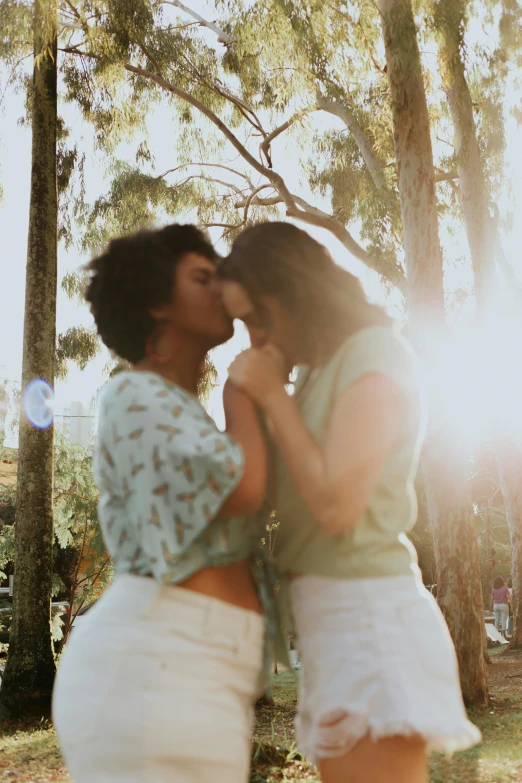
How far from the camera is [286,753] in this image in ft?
18.2

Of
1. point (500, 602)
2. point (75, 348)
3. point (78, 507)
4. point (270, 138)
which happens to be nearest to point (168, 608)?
point (270, 138)

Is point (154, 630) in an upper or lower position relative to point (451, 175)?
lower

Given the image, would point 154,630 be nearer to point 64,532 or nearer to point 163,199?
point 64,532

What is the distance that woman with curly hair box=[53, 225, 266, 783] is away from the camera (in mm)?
1328

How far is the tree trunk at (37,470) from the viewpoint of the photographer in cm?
798

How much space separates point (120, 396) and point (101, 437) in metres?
0.09

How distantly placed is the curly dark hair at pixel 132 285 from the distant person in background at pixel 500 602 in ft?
63.5

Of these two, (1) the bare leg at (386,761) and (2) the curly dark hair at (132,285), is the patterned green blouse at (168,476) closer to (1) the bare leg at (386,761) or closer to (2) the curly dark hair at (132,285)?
(2) the curly dark hair at (132,285)

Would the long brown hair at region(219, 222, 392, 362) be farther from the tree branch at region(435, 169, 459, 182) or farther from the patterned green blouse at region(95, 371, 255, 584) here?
the tree branch at region(435, 169, 459, 182)

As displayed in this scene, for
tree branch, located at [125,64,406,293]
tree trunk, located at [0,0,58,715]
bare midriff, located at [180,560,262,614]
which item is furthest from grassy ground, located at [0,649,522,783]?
tree branch, located at [125,64,406,293]

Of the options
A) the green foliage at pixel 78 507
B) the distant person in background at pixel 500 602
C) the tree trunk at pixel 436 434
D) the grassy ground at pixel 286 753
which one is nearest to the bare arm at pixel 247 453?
the grassy ground at pixel 286 753

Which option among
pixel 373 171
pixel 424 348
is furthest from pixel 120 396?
pixel 373 171

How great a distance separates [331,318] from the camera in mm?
1590

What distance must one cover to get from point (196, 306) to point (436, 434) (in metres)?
7.01
